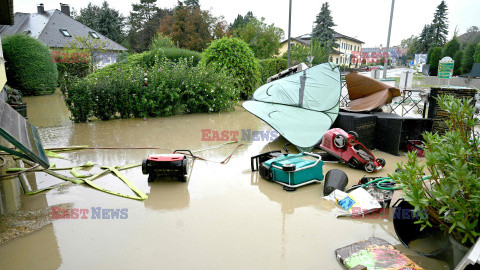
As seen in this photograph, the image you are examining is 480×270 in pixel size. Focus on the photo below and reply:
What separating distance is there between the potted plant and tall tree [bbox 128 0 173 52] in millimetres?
49780

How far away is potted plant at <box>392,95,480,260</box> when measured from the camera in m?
2.21

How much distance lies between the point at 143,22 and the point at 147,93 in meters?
47.8

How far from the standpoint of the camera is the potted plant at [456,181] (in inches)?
86.8

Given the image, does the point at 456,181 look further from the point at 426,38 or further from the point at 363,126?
the point at 426,38

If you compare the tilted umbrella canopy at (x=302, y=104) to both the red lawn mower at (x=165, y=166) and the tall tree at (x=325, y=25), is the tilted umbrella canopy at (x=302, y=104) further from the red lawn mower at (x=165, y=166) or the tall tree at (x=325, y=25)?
the tall tree at (x=325, y=25)

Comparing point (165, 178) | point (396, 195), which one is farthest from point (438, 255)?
point (165, 178)

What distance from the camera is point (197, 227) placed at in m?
3.38

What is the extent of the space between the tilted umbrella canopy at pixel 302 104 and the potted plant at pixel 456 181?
339 centimetres

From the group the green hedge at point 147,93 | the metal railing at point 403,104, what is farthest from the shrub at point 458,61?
the green hedge at point 147,93

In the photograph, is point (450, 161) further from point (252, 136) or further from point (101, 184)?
point (252, 136)

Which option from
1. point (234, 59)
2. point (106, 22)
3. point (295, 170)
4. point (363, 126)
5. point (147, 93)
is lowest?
point (295, 170)

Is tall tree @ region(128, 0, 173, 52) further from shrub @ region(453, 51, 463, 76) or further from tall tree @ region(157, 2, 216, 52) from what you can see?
shrub @ region(453, 51, 463, 76)

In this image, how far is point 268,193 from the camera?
14.2 feet
